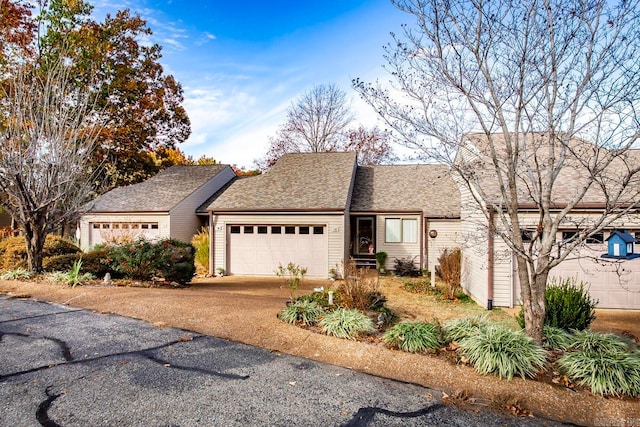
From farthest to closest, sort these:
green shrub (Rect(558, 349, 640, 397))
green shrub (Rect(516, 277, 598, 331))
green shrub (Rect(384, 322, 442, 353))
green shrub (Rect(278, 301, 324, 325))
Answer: green shrub (Rect(278, 301, 324, 325))
green shrub (Rect(516, 277, 598, 331))
green shrub (Rect(384, 322, 442, 353))
green shrub (Rect(558, 349, 640, 397))

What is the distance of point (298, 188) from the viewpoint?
1706 cm

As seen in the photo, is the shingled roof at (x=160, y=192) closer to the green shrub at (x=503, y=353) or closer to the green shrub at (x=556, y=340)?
the green shrub at (x=503, y=353)

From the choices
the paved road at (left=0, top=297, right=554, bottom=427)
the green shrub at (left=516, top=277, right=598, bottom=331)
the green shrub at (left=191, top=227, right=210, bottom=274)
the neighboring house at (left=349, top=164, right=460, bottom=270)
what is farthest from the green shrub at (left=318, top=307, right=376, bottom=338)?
the green shrub at (left=191, top=227, right=210, bottom=274)

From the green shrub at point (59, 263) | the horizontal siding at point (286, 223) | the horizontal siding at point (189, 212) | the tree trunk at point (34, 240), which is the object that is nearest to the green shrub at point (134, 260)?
the green shrub at point (59, 263)

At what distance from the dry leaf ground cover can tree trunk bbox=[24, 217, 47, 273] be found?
4.45 feet

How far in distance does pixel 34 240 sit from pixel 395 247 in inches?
505

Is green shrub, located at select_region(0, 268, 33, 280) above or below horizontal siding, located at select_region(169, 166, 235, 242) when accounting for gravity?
below

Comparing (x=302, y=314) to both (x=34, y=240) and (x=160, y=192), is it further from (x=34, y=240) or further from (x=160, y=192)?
(x=160, y=192)

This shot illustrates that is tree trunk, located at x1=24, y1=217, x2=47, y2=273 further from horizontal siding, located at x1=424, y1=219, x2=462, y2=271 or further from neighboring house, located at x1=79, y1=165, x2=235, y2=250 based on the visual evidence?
horizontal siding, located at x1=424, y1=219, x2=462, y2=271

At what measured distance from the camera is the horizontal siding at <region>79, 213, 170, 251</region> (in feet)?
60.1

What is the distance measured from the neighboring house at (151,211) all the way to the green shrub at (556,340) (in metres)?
16.0

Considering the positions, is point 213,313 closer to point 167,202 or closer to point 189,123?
point 167,202

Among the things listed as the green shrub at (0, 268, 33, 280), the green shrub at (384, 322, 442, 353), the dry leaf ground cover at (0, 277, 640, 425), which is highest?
the green shrub at (0, 268, 33, 280)

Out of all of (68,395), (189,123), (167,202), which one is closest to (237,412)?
(68,395)
